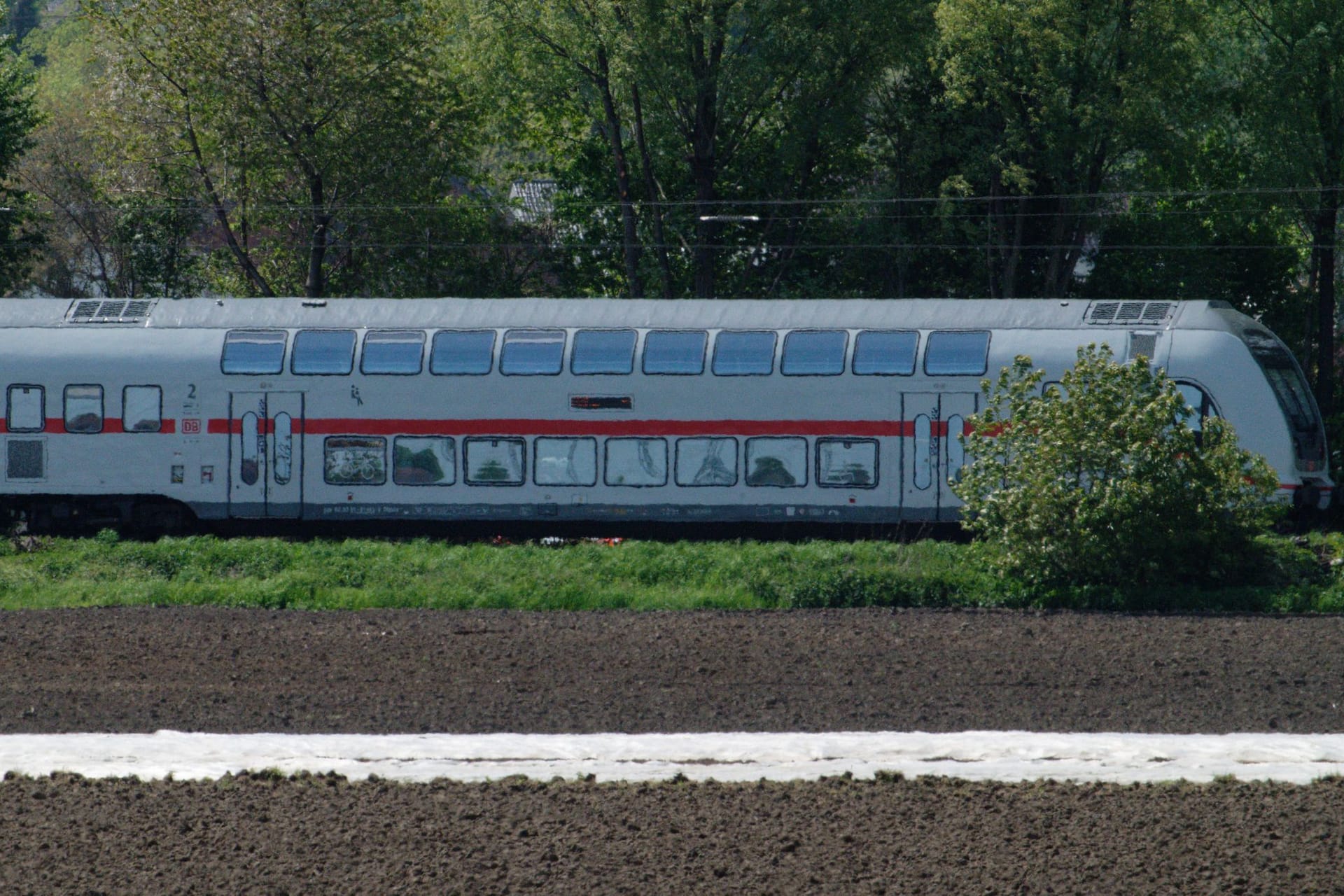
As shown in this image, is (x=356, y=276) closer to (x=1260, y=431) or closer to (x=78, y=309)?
(x=78, y=309)

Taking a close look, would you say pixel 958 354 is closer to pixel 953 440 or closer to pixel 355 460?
pixel 953 440

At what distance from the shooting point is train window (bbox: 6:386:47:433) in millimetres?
24641

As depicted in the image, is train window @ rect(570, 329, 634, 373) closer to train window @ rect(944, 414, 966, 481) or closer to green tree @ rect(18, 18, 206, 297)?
train window @ rect(944, 414, 966, 481)

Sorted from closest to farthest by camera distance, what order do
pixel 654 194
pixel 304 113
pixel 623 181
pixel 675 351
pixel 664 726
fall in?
pixel 664 726 < pixel 675 351 < pixel 304 113 < pixel 623 181 < pixel 654 194

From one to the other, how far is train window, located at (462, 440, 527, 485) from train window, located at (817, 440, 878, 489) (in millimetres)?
4759

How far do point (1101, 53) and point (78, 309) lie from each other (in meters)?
24.3

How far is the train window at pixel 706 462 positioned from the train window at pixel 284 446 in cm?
629

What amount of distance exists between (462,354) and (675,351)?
3.45 meters

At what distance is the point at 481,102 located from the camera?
138ft

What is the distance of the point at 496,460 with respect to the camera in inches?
953

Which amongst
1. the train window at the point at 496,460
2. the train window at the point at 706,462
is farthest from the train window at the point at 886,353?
the train window at the point at 496,460

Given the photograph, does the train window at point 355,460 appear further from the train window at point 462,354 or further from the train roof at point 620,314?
the train roof at point 620,314

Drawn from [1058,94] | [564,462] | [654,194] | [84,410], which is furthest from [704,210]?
[84,410]

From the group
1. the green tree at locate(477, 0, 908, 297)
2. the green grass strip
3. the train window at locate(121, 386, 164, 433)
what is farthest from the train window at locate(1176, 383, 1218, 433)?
the train window at locate(121, 386, 164, 433)
